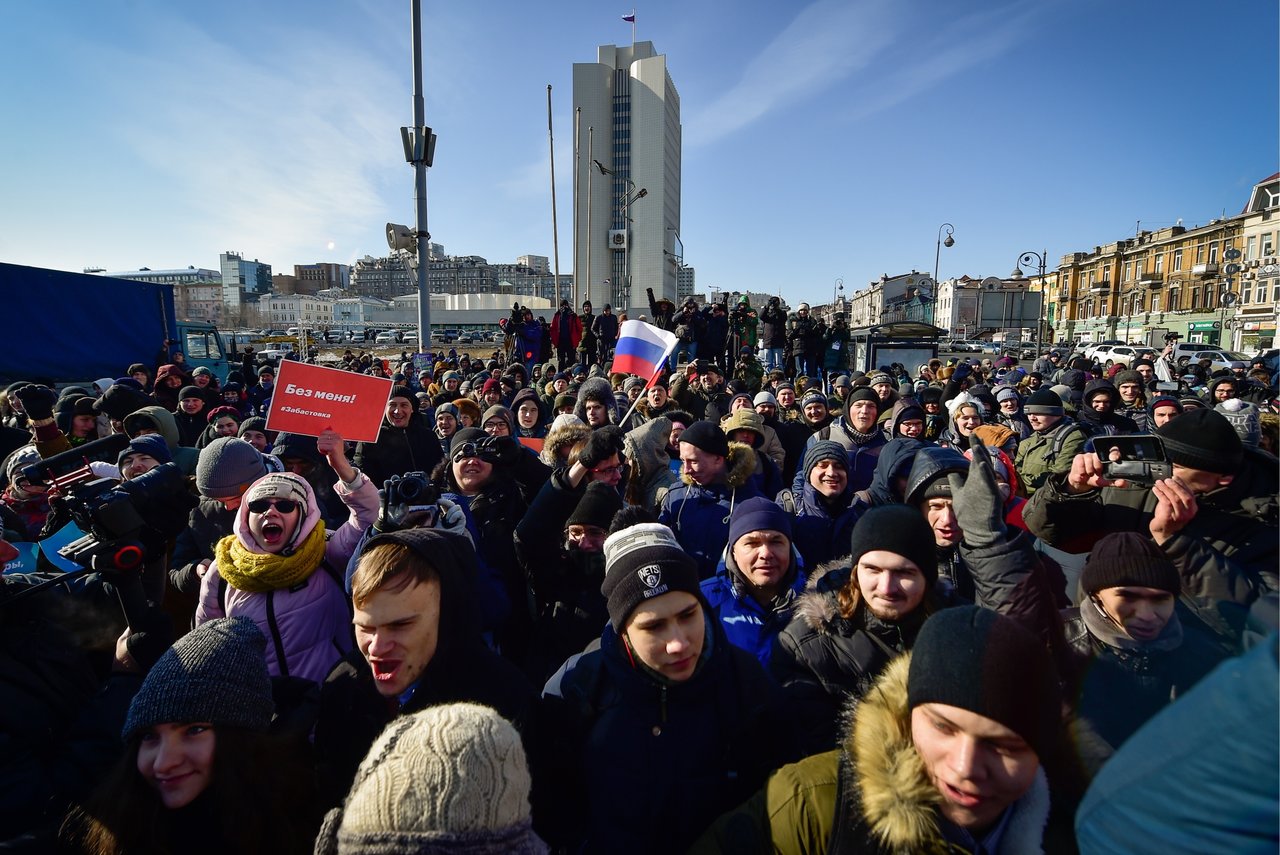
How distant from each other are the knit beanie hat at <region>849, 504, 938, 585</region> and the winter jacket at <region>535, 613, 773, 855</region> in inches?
25.0

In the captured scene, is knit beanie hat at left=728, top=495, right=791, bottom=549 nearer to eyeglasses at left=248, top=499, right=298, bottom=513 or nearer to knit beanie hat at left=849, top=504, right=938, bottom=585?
knit beanie hat at left=849, top=504, right=938, bottom=585

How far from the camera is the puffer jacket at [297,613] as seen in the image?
2.38m

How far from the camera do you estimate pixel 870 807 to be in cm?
125

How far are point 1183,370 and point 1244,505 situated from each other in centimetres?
1780

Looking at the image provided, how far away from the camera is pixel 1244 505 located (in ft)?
8.23

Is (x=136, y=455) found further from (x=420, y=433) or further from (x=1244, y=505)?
(x=1244, y=505)

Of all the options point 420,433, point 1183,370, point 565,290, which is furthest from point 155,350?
point 565,290

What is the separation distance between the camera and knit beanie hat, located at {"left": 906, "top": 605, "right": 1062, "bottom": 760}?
120 cm

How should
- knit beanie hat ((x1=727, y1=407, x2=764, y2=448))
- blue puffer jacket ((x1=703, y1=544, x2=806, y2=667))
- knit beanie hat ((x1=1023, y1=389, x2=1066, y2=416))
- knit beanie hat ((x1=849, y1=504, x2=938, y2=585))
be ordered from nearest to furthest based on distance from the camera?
knit beanie hat ((x1=849, y1=504, x2=938, y2=585)) < blue puffer jacket ((x1=703, y1=544, x2=806, y2=667)) < knit beanie hat ((x1=727, y1=407, x2=764, y2=448)) < knit beanie hat ((x1=1023, y1=389, x2=1066, y2=416))

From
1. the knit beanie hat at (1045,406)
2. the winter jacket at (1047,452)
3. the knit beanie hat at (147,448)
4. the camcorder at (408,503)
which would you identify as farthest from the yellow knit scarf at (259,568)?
the knit beanie hat at (1045,406)

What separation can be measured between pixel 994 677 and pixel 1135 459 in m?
2.05

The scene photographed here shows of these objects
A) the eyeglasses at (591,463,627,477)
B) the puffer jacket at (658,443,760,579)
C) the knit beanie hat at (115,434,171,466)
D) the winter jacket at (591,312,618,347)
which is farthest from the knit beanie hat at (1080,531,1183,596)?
the winter jacket at (591,312,618,347)

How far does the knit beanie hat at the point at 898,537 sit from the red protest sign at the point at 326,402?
9.63ft

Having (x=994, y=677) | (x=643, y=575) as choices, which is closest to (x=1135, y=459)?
(x=994, y=677)
